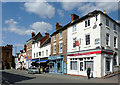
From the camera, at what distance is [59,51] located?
2666 cm

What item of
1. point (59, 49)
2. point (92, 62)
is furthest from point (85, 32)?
point (59, 49)

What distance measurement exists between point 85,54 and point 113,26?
6609mm

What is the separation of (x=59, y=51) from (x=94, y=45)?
9.32 meters

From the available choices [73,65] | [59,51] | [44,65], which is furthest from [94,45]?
[44,65]

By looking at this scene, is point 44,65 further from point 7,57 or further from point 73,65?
point 7,57

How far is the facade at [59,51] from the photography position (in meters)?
24.8

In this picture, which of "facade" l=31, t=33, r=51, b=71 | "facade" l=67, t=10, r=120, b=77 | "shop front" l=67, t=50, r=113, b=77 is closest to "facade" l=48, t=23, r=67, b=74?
"facade" l=67, t=10, r=120, b=77

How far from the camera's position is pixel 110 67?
1930 cm

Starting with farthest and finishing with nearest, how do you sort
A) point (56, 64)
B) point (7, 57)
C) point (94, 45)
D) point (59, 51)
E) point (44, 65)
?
point (7, 57) → point (44, 65) → point (56, 64) → point (59, 51) → point (94, 45)

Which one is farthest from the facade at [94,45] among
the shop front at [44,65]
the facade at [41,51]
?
the facade at [41,51]

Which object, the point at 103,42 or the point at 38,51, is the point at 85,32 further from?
the point at 38,51

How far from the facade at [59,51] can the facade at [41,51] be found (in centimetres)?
366

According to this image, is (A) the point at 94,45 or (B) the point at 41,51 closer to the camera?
(A) the point at 94,45

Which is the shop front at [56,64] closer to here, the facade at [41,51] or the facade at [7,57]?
the facade at [41,51]
